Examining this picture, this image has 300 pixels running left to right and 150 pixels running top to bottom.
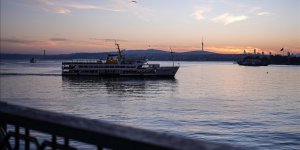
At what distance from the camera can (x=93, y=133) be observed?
1961 mm

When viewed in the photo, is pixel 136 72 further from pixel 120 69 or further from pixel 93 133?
pixel 93 133

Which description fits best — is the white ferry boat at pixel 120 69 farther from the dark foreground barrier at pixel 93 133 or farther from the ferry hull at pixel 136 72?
the dark foreground barrier at pixel 93 133

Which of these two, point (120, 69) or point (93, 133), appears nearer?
point (93, 133)

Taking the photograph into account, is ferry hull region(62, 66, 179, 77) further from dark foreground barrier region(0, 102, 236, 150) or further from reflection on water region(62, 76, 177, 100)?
dark foreground barrier region(0, 102, 236, 150)

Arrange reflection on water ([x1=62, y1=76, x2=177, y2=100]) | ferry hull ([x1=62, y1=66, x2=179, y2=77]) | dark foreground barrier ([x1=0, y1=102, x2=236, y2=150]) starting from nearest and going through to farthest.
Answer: dark foreground barrier ([x1=0, y1=102, x2=236, y2=150]), reflection on water ([x1=62, y1=76, x2=177, y2=100]), ferry hull ([x1=62, y1=66, x2=179, y2=77])

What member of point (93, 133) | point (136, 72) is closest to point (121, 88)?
point (136, 72)

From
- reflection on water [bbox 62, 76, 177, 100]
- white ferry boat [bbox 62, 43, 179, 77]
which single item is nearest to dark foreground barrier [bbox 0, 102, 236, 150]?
reflection on water [bbox 62, 76, 177, 100]

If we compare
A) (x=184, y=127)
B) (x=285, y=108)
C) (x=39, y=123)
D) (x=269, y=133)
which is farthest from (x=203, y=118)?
(x=39, y=123)

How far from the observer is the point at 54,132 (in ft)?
7.34

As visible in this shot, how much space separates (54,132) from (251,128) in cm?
2422

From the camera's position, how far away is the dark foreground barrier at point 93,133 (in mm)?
1625

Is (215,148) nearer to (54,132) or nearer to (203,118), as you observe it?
(54,132)

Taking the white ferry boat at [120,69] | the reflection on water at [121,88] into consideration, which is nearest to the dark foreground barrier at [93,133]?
the reflection on water at [121,88]

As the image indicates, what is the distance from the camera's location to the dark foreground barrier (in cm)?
162
